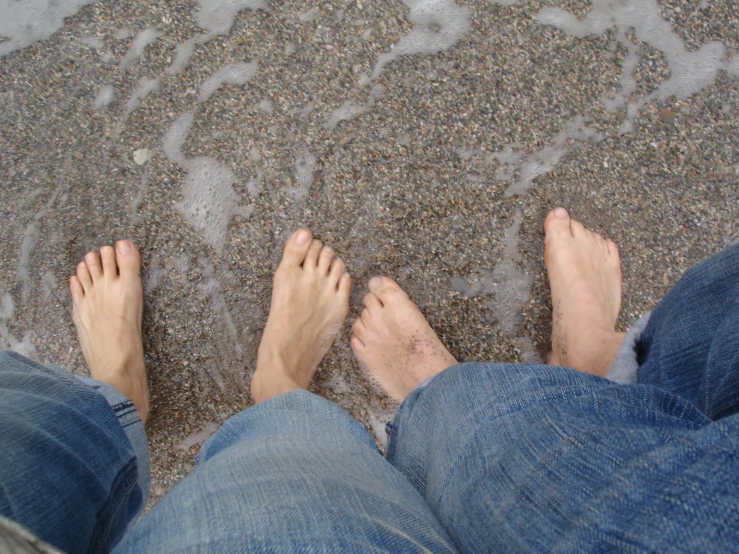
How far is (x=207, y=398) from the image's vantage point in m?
1.49

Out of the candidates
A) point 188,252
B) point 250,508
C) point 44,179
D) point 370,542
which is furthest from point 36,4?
point 370,542

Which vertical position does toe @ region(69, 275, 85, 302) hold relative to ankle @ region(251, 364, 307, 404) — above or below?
above

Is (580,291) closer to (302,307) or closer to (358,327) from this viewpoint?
(358,327)

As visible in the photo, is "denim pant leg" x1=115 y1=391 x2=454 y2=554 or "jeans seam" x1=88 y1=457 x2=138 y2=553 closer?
"denim pant leg" x1=115 y1=391 x2=454 y2=554

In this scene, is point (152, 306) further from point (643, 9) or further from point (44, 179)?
point (643, 9)

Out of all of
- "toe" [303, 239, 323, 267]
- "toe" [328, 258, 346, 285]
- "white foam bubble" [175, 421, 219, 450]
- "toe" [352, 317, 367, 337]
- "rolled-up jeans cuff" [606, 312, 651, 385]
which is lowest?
"white foam bubble" [175, 421, 219, 450]

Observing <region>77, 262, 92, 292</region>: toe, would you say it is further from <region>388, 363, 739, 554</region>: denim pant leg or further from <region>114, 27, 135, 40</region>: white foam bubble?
<region>388, 363, 739, 554</region>: denim pant leg

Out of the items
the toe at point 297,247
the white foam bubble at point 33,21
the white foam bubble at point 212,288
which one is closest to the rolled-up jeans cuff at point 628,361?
the toe at point 297,247

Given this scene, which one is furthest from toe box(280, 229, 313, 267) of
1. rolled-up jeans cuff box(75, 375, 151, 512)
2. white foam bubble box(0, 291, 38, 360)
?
white foam bubble box(0, 291, 38, 360)

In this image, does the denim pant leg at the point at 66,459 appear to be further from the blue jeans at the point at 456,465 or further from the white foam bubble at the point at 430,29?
the white foam bubble at the point at 430,29

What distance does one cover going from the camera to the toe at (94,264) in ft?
4.87

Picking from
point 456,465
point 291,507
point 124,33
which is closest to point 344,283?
point 456,465

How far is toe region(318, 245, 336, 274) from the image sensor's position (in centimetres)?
150

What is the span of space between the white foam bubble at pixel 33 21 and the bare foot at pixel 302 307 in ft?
3.10
